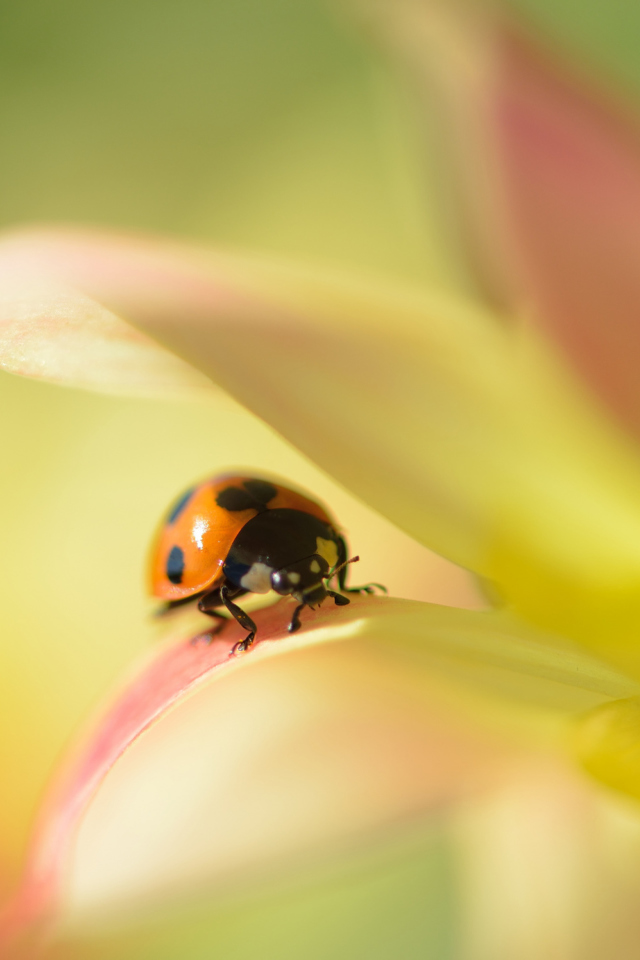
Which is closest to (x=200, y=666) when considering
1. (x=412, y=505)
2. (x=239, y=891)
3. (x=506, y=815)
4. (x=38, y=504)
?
(x=412, y=505)

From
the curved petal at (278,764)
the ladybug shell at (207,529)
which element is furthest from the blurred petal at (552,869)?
the ladybug shell at (207,529)

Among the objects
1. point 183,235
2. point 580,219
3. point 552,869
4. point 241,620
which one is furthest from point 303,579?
point 183,235

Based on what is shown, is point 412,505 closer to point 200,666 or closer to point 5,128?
point 200,666

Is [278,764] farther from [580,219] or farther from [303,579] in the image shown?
[580,219]

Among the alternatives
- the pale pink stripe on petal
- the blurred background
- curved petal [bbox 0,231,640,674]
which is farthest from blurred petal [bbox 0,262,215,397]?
the blurred background

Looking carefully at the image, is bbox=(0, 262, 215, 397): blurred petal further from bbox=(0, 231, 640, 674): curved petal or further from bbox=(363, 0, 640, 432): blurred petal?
bbox=(363, 0, 640, 432): blurred petal

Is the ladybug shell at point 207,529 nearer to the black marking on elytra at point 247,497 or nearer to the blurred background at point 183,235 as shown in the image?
the black marking on elytra at point 247,497
